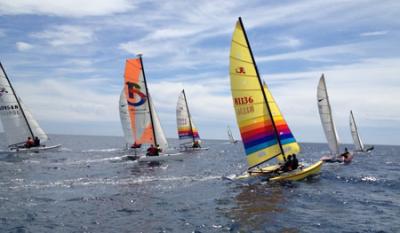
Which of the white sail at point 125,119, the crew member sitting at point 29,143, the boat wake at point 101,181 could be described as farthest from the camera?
the white sail at point 125,119

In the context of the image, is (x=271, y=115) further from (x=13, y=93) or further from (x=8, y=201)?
(x=13, y=93)

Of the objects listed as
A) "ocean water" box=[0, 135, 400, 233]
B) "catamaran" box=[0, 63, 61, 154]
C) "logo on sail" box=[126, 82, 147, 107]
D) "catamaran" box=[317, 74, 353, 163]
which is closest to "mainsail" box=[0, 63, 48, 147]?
"catamaran" box=[0, 63, 61, 154]

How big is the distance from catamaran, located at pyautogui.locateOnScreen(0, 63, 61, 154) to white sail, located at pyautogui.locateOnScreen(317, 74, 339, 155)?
37304 millimetres

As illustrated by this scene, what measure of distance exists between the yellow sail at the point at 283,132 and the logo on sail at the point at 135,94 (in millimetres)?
20362

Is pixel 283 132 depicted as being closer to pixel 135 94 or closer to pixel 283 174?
pixel 283 174

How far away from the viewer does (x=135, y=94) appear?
146ft

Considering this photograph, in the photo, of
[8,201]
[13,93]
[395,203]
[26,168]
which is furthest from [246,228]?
[13,93]

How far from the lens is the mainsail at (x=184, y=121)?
228ft

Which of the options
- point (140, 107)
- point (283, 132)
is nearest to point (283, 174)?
point (283, 132)

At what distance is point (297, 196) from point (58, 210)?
515 inches

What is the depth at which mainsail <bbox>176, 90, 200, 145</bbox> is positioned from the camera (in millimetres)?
69562

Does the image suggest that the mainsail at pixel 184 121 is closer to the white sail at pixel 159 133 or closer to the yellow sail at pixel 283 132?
the white sail at pixel 159 133

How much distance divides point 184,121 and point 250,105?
4420cm

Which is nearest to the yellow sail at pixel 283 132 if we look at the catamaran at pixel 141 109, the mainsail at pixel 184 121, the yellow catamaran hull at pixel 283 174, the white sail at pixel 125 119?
the yellow catamaran hull at pixel 283 174
